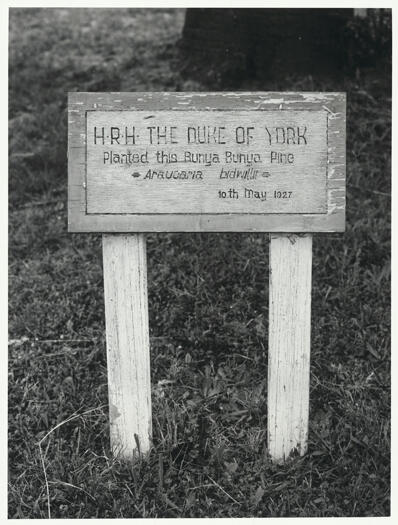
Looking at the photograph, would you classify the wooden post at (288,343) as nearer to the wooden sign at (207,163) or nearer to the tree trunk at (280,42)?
the wooden sign at (207,163)

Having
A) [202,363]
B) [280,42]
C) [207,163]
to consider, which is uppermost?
[280,42]

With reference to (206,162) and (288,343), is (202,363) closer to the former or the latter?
(288,343)

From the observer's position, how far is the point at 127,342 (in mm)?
3002

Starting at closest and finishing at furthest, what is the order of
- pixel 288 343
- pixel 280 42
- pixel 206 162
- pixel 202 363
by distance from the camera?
pixel 206 162, pixel 288 343, pixel 202 363, pixel 280 42

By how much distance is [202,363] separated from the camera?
3715 mm

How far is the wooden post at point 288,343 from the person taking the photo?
2895mm

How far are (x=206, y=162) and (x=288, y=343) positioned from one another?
94 cm

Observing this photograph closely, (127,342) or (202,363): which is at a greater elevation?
(127,342)

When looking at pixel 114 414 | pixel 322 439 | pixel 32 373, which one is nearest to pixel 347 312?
pixel 322 439

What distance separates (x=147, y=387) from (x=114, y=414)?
0.21 meters

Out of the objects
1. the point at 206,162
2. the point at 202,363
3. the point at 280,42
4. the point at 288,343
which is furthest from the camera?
the point at 280,42

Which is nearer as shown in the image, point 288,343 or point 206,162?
point 206,162

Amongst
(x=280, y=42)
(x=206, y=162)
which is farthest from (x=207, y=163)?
(x=280, y=42)

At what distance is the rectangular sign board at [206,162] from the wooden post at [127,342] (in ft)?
0.53
